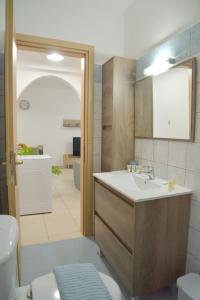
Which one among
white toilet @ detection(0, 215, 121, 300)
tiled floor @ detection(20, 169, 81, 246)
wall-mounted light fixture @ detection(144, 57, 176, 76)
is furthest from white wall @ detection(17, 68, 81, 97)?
white toilet @ detection(0, 215, 121, 300)

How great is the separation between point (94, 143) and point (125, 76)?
811 millimetres

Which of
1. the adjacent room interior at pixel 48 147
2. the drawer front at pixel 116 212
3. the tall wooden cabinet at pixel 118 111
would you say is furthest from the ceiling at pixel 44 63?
the drawer front at pixel 116 212

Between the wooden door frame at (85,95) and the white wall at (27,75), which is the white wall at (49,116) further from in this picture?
the wooden door frame at (85,95)

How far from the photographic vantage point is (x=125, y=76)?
2168 mm

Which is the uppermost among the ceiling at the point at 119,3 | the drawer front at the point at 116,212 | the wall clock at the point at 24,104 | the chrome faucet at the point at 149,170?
the ceiling at the point at 119,3

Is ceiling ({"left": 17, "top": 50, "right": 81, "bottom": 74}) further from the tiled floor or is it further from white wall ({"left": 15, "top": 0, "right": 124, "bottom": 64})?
the tiled floor

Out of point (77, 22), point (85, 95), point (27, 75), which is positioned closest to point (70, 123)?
point (27, 75)

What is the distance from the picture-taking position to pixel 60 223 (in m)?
2.79

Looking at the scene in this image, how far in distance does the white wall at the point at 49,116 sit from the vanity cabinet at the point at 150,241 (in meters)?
5.25

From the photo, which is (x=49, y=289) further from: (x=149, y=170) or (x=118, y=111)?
(x=118, y=111)

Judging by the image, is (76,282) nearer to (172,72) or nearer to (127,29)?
(172,72)

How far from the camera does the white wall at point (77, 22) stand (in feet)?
6.62

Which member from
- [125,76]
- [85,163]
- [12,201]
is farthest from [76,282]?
[125,76]

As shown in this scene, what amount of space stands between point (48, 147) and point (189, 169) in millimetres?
5588
